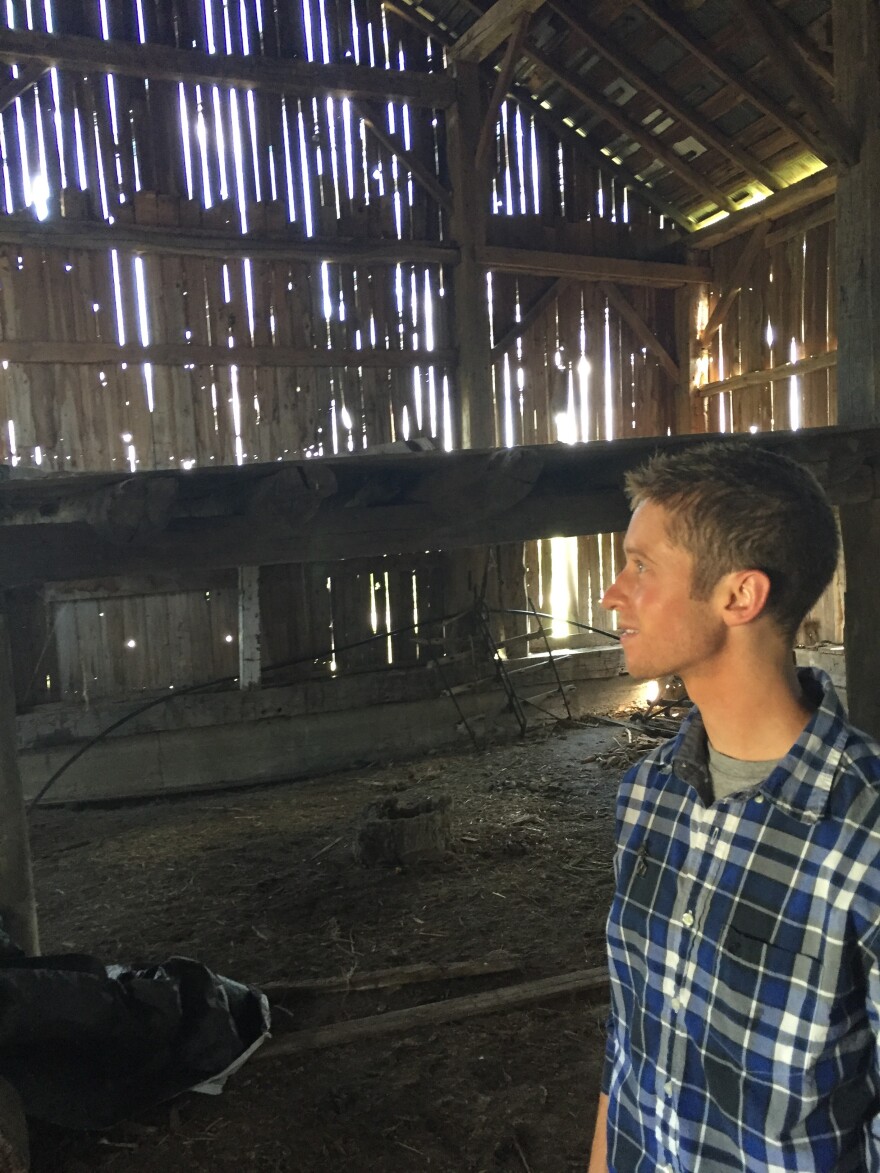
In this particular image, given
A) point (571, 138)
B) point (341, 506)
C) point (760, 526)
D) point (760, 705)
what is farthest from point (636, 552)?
point (571, 138)

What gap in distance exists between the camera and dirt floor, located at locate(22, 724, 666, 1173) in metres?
3.05

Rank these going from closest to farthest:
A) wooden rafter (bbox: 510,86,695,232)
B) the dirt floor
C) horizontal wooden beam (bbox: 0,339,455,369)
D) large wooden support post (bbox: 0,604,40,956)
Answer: the dirt floor < large wooden support post (bbox: 0,604,40,956) < horizontal wooden beam (bbox: 0,339,455,369) < wooden rafter (bbox: 510,86,695,232)

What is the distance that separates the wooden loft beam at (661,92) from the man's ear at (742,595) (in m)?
→ 8.39

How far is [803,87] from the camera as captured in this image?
491 cm

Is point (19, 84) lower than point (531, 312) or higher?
higher

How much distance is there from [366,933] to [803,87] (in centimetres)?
553

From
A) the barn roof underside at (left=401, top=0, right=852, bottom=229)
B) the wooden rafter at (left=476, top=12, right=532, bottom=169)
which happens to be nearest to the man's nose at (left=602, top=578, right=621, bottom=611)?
the barn roof underside at (left=401, top=0, right=852, bottom=229)

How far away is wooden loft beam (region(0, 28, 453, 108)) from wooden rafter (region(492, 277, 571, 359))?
7.02 ft

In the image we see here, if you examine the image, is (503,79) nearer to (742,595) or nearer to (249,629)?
(249,629)

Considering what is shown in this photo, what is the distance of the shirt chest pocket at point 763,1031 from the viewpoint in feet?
3.93

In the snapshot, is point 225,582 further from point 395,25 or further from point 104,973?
point 395,25

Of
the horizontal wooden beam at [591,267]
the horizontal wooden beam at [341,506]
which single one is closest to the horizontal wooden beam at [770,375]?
the horizontal wooden beam at [591,267]

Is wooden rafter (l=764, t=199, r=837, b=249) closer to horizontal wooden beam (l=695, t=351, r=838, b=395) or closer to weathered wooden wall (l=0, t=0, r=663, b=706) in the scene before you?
horizontal wooden beam (l=695, t=351, r=838, b=395)

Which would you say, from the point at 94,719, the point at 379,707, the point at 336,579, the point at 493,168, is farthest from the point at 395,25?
the point at 94,719
